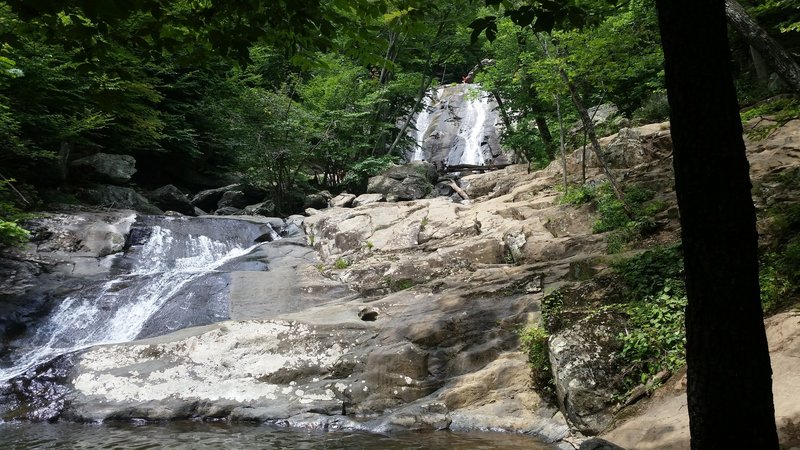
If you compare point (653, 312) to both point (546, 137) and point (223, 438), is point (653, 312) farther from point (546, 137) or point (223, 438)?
point (546, 137)

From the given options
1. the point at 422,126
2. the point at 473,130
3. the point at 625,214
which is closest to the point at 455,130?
the point at 473,130

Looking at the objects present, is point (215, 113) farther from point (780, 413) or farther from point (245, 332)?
point (780, 413)

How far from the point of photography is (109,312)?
11.6m

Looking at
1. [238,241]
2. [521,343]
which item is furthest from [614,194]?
[238,241]

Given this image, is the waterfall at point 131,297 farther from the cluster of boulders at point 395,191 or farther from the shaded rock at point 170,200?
the cluster of boulders at point 395,191

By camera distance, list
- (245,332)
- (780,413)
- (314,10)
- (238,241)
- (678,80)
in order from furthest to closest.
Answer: (238,241) → (245,332) → (780,413) → (314,10) → (678,80)

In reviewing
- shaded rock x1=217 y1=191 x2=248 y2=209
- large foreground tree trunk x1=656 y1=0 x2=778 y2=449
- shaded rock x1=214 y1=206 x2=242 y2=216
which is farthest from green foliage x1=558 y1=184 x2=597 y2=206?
shaded rock x1=217 y1=191 x2=248 y2=209

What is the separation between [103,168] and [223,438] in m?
15.2

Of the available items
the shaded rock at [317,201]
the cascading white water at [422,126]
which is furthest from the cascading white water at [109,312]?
the cascading white water at [422,126]

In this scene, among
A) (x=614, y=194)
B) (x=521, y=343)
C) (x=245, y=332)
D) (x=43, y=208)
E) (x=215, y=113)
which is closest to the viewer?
(x=521, y=343)

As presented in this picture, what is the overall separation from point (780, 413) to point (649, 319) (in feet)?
7.37

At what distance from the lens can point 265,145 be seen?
19.2 m

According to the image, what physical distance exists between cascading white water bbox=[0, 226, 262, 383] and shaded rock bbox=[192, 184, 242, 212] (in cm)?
754

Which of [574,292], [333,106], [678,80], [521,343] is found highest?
[333,106]
